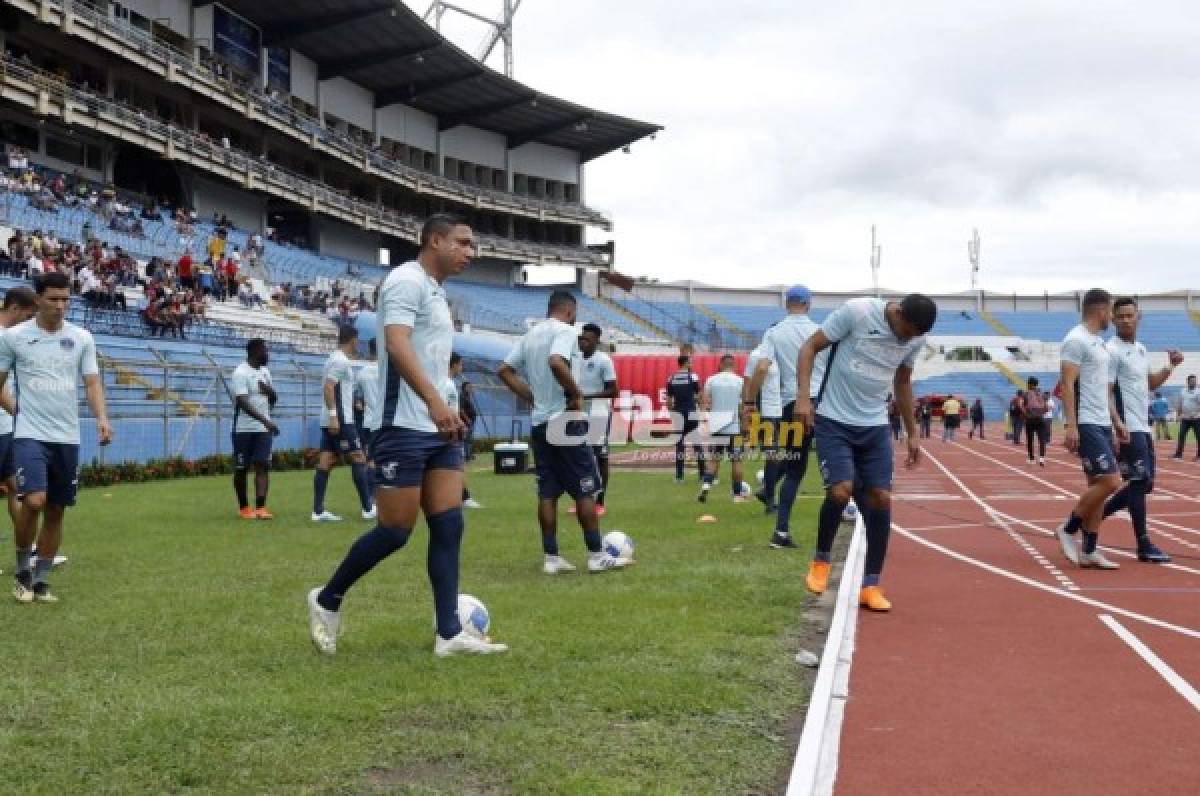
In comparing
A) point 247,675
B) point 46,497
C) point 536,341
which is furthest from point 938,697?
point 46,497

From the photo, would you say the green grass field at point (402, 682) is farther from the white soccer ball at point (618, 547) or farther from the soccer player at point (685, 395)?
the soccer player at point (685, 395)

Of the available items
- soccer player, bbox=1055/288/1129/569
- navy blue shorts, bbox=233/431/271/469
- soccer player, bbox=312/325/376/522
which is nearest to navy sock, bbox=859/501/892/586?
soccer player, bbox=1055/288/1129/569

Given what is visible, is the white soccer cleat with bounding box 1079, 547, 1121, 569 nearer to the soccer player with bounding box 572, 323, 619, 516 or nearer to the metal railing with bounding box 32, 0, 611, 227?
the soccer player with bounding box 572, 323, 619, 516

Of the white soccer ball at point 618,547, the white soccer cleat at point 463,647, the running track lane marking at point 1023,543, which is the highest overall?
the white soccer ball at point 618,547

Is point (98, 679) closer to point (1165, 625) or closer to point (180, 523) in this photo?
point (1165, 625)

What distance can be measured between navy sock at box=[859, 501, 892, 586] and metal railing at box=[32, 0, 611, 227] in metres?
31.7

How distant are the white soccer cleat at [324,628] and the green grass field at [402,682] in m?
0.07

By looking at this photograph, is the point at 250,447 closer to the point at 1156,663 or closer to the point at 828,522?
the point at 828,522

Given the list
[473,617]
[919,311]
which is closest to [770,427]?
[919,311]

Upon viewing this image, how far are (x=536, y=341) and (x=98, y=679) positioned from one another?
3954 mm

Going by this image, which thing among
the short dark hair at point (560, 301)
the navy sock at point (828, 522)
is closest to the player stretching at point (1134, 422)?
the navy sock at point (828, 522)

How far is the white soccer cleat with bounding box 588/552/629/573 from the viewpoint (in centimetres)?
761

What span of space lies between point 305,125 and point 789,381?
39156mm

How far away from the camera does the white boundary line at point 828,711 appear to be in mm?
3305
